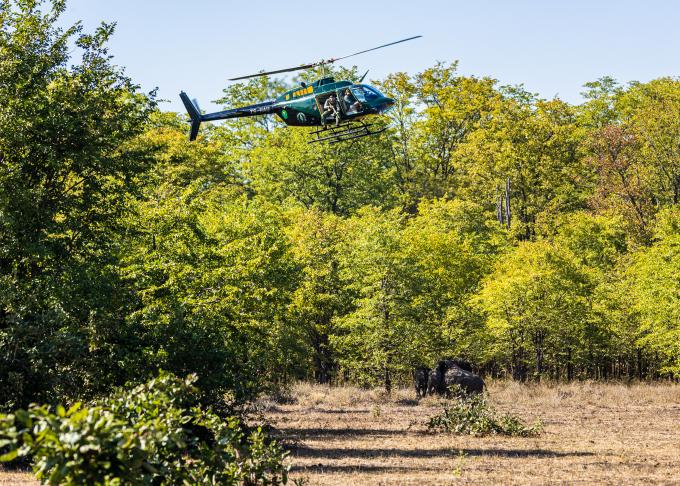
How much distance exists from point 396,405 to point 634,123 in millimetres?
39814

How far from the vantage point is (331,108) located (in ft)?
89.8

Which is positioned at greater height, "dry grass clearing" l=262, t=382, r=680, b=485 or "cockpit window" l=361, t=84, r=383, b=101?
"cockpit window" l=361, t=84, r=383, b=101

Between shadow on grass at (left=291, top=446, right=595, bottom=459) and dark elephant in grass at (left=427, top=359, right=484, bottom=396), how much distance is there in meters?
13.3

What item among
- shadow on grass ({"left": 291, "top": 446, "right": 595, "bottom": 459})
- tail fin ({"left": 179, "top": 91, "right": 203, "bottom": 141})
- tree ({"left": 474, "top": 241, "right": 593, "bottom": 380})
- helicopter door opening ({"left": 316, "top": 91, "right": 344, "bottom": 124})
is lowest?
shadow on grass ({"left": 291, "top": 446, "right": 595, "bottom": 459})

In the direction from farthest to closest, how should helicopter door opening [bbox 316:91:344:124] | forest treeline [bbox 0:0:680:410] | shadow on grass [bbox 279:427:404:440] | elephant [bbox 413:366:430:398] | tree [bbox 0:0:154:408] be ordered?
elephant [bbox 413:366:430:398] → helicopter door opening [bbox 316:91:344:124] → shadow on grass [bbox 279:427:404:440] → forest treeline [bbox 0:0:680:410] → tree [bbox 0:0:154:408]

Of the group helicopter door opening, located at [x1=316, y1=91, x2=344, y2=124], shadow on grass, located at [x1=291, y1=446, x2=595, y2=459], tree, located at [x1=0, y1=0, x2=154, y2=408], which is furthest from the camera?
helicopter door opening, located at [x1=316, y1=91, x2=344, y2=124]

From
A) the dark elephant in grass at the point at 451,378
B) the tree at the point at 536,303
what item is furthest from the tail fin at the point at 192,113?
the tree at the point at 536,303

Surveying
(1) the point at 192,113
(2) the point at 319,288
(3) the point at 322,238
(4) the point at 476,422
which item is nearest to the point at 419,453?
(4) the point at 476,422

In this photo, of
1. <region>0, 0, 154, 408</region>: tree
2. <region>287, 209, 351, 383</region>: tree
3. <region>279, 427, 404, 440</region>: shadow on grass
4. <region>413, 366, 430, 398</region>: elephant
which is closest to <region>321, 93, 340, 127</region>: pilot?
<region>0, 0, 154, 408</region>: tree

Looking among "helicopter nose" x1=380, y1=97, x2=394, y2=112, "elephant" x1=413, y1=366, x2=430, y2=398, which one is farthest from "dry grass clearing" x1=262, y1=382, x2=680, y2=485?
"helicopter nose" x1=380, y1=97, x2=394, y2=112

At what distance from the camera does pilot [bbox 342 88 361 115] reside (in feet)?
88.0

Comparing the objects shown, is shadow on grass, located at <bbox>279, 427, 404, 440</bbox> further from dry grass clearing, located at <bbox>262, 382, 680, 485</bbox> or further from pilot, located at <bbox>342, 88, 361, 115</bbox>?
pilot, located at <bbox>342, 88, 361, 115</bbox>

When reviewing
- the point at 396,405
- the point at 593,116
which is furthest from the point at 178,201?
the point at 593,116

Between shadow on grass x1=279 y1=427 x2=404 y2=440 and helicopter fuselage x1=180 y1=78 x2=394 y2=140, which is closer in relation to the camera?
shadow on grass x1=279 y1=427 x2=404 y2=440
